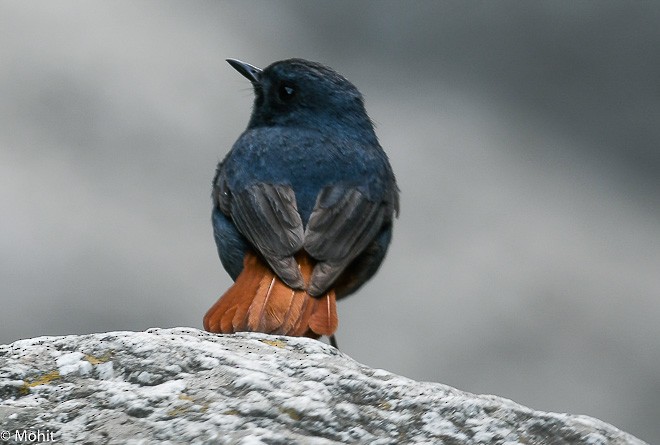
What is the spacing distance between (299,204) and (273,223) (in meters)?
0.30

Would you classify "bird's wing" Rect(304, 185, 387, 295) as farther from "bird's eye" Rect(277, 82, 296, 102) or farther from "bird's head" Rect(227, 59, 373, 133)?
"bird's eye" Rect(277, 82, 296, 102)

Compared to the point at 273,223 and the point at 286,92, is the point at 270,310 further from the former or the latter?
the point at 286,92

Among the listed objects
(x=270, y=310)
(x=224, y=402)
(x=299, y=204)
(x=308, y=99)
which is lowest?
(x=224, y=402)

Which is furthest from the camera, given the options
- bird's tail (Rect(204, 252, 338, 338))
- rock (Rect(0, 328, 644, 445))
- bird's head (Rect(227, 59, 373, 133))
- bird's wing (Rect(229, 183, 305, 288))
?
bird's head (Rect(227, 59, 373, 133))

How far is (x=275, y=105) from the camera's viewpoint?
630 cm

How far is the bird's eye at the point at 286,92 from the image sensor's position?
6.24m

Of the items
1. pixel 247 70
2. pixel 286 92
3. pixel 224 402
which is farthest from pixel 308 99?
pixel 224 402

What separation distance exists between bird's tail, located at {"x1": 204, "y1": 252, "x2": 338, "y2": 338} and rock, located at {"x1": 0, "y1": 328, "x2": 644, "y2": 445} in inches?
49.3

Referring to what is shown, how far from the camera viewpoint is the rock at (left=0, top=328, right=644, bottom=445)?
2.39m

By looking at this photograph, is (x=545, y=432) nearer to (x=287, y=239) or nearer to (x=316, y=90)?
(x=287, y=239)

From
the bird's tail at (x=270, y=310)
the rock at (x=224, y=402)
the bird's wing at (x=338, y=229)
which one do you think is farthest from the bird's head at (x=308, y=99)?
the rock at (x=224, y=402)

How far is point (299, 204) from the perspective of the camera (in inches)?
215

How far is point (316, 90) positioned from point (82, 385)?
3.78 metres

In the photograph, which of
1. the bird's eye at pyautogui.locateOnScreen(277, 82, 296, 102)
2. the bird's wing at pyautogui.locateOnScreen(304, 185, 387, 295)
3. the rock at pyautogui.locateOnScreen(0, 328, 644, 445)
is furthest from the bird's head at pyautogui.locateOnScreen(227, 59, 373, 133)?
the rock at pyautogui.locateOnScreen(0, 328, 644, 445)
